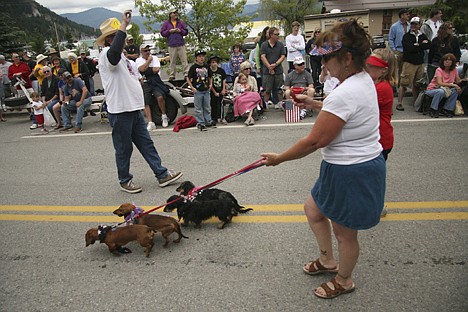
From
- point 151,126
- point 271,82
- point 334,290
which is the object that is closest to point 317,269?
point 334,290

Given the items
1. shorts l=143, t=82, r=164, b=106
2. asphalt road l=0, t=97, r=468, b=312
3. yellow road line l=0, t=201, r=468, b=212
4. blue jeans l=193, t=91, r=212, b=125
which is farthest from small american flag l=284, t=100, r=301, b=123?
yellow road line l=0, t=201, r=468, b=212

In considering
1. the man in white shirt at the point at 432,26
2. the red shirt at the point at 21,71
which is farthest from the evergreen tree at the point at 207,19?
the man in white shirt at the point at 432,26

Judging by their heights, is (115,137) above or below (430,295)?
above

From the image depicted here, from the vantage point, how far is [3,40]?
86.1 ft

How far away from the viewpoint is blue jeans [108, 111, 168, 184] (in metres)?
4.88

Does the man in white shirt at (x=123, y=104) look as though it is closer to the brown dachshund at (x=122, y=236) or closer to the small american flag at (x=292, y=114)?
the brown dachshund at (x=122, y=236)

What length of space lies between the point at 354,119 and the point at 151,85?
702cm

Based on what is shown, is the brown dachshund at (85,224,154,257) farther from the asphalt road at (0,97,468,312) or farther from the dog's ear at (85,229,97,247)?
the asphalt road at (0,97,468,312)

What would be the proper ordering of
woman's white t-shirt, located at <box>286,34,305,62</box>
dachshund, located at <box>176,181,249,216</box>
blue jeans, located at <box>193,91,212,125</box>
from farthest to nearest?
woman's white t-shirt, located at <box>286,34,305,62</box>
blue jeans, located at <box>193,91,212,125</box>
dachshund, located at <box>176,181,249,216</box>

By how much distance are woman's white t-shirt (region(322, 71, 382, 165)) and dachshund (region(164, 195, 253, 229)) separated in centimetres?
164

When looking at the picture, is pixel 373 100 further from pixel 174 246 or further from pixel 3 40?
pixel 3 40

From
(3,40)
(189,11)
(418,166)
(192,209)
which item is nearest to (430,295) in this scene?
(192,209)

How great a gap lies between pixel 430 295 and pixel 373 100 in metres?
1.50

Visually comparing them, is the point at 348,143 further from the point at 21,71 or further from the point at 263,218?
the point at 21,71
